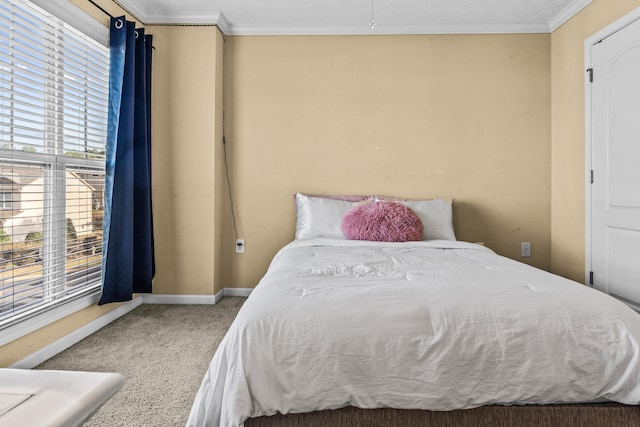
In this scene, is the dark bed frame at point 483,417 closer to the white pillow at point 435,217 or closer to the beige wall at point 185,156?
the white pillow at point 435,217

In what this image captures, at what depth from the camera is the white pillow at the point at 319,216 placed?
2.78 metres

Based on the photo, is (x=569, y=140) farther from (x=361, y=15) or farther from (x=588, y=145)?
(x=361, y=15)

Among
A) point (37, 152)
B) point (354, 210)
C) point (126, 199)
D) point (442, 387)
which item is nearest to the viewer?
point (442, 387)

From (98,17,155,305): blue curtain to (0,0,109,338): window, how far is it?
4.5 inches

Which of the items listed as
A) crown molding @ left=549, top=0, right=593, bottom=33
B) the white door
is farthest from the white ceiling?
the white door

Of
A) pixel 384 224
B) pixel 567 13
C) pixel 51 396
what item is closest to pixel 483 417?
pixel 51 396

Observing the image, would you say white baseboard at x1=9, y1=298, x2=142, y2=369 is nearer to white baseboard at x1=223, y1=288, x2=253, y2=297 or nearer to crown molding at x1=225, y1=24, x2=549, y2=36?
white baseboard at x1=223, y1=288, x2=253, y2=297

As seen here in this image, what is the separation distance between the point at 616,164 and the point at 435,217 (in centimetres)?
119

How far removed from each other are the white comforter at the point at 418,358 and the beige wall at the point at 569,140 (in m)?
1.89

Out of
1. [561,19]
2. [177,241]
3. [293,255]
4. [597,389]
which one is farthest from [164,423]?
[561,19]

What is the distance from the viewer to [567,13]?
9.20 feet

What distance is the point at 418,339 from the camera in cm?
111

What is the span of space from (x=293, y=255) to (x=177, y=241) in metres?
1.37

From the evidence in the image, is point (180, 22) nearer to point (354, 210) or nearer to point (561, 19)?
point (354, 210)
